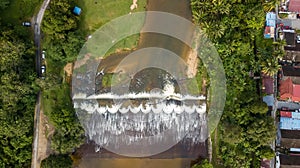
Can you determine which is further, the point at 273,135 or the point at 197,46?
the point at 197,46

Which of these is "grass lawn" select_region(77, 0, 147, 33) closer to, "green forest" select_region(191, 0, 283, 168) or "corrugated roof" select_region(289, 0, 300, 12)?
"green forest" select_region(191, 0, 283, 168)

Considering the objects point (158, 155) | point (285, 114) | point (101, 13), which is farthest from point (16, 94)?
point (285, 114)

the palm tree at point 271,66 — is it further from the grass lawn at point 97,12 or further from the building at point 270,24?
the grass lawn at point 97,12

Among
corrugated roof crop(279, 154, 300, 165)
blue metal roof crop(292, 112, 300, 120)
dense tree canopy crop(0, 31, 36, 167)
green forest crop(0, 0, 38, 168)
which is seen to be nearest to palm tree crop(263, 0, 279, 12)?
blue metal roof crop(292, 112, 300, 120)

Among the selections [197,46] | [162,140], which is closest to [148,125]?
[162,140]

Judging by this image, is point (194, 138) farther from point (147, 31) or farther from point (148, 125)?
point (147, 31)

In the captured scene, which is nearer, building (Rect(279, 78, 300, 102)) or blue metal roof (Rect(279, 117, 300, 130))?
building (Rect(279, 78, 300, 102))

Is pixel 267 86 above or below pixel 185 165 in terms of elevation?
above
